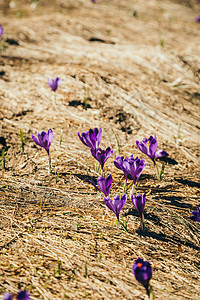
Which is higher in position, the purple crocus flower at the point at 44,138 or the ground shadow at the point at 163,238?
the purple crocus flower at the point at 44,138

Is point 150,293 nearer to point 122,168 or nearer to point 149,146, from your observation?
point 122,168

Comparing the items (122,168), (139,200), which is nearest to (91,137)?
(122,168)

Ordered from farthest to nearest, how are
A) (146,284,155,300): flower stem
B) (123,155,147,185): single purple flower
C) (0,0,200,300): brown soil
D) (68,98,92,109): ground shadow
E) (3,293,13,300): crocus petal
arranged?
(68,98,92,109): ground shadow → (123,155,147,185): single purple flower → (0,0,200,300): brown soil → (146,284,155,300): flower stem → (3,293,13,300): crocus petal

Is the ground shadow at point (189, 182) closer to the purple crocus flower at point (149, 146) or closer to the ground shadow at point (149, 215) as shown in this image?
the purple crocus flower at point (149, 146)

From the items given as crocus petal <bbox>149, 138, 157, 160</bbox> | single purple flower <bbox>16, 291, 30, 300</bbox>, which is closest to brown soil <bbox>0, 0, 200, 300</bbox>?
single purple flower <bbox>16, 291, 30, 300</bbox>

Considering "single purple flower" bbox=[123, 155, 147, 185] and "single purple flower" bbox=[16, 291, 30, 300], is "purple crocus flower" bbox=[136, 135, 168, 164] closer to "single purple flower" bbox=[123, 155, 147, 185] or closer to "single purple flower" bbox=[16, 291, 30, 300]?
"single purple flower" bbox=[123, 155, 147, 185]

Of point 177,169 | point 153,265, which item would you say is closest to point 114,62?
point 177,169

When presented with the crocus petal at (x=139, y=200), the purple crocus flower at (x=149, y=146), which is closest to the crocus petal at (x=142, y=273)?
the crocus petal at (x=139, y=200)

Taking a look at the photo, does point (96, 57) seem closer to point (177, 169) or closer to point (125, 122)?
point (125, 122)
